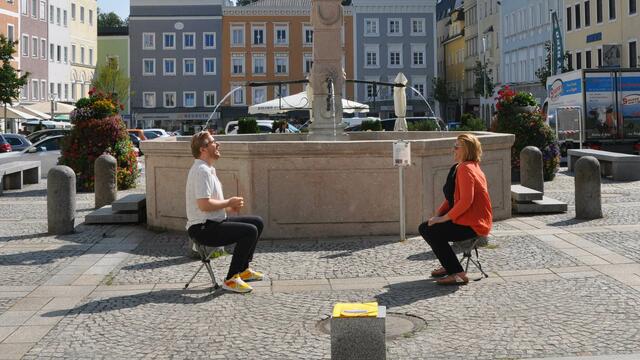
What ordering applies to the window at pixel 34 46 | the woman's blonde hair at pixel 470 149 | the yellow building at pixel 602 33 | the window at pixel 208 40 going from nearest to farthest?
the woman's blonde hair at pixel 470 149
the yellow building at pixel 602 33
the window at pixel 34 46
the window at pixel 208 40

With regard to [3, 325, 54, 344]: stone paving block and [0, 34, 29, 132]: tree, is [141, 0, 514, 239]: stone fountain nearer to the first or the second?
[3, 325, 54, 344]: stone paving block

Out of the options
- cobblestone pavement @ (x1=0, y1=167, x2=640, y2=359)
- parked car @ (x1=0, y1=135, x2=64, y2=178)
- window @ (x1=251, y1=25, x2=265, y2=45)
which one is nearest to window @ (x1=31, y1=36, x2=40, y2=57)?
window @ (x1=251, y1=25, x2=265, y2=45)

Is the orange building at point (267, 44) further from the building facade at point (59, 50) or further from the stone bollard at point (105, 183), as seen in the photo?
the stone bollard at point (105, 183)

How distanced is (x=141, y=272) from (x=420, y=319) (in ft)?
12.2

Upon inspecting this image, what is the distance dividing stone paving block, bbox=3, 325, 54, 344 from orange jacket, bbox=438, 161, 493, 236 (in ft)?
13.0

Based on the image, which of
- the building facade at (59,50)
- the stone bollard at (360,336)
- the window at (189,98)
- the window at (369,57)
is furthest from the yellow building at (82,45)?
the stone bollard at (360,336)

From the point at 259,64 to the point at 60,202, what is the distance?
74715mm

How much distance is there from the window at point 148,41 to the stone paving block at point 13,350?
269ft

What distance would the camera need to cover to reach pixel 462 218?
9.17m

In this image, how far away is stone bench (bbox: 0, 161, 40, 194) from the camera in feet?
74.3

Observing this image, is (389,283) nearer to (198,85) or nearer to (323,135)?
(323,135)

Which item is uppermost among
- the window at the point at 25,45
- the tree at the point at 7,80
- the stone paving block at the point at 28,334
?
the window at the point at 25,45

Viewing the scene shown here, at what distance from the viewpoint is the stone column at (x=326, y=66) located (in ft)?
58.7

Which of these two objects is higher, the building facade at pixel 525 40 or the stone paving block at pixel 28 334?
the building facade at pixel 525 40
